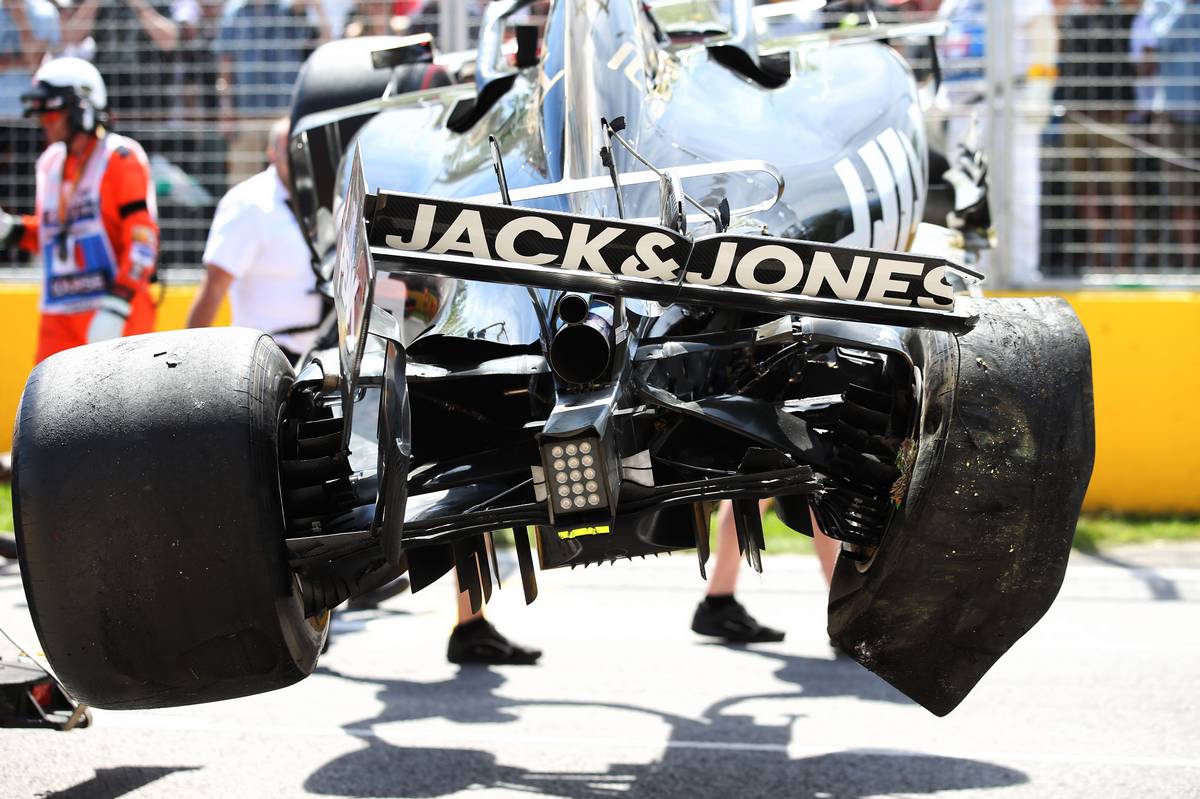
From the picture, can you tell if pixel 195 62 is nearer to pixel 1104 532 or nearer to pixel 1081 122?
pixel 1081 122

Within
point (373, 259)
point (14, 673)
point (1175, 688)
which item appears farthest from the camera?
point (1175, 688)

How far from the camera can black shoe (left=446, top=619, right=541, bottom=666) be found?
227 inches

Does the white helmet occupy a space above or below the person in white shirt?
above

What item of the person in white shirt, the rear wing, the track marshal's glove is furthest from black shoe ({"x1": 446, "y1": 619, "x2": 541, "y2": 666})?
the track marshal's glove

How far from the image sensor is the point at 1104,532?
847cm

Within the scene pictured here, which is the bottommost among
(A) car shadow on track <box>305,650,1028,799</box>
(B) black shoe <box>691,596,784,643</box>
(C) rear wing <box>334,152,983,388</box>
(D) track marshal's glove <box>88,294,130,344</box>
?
(B) black shoe <box>691,596,784,643</box>

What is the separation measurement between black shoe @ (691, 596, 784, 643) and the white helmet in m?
4.37

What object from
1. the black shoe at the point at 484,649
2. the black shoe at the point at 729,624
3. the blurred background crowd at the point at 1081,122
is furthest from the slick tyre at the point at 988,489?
the blurred background crowd at the point at 1081,122

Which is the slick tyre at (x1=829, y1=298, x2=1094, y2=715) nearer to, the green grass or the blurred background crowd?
the green grass

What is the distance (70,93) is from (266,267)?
2.05 meters

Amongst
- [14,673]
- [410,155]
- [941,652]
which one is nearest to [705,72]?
[410,155]

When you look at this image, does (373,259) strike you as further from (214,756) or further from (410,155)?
(214,756)

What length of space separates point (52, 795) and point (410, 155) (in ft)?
6.52

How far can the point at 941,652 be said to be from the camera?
335 cm
